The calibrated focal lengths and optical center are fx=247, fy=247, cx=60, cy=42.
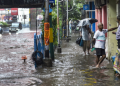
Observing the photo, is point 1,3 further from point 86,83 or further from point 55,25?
point 86,83

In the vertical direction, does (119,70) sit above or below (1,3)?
below

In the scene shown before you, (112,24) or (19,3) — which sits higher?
(19,3)

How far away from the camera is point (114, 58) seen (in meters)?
8.09

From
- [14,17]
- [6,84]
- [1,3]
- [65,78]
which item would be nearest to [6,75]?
[6,84]

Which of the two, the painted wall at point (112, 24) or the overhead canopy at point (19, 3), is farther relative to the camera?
the painted wall at point (112, 24)

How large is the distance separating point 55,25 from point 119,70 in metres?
7.12

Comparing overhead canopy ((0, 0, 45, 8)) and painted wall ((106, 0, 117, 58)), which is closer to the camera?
overhead canopy ((0, 0, 45, 8))

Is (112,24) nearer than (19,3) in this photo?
No

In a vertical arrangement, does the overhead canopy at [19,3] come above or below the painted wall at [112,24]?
above

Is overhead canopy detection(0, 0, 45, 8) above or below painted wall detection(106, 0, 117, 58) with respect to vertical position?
above

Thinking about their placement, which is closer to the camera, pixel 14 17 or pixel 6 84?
pixel 6 84

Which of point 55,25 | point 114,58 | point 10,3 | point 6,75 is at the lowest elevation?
point 6,75

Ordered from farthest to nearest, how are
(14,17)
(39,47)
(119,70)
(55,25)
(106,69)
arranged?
(14,17) → (55,25) → (39,47) → (106,69) → (119,70)

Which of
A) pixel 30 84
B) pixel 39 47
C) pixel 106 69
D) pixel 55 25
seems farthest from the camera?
pixel 55 25
